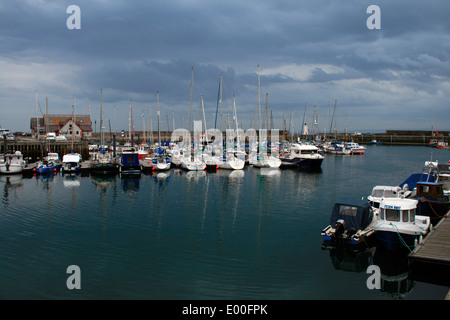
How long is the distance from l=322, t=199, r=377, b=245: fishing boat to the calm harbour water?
1019mm

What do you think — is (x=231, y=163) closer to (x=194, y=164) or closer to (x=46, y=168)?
→ (x=194, y=164)

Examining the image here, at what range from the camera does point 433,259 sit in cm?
1639

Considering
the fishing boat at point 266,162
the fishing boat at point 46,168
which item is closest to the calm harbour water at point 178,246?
the fishing boat at point 46,168

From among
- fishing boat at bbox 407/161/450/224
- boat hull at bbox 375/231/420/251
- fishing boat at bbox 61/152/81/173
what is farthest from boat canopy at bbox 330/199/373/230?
fishing boat at bbox 61/152/81/173

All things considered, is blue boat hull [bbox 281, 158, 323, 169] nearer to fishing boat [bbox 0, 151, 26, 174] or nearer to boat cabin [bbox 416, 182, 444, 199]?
boat cabin [bbox 416, 182, 444, 199]

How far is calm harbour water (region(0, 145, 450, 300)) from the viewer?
16266mm

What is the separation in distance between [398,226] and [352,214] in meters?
3.00

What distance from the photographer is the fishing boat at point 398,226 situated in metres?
20.1

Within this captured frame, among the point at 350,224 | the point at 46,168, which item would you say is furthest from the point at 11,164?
the point at 350,224

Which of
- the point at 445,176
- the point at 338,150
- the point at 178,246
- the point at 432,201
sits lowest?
the point at 178,246

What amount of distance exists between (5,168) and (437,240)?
2281 inches

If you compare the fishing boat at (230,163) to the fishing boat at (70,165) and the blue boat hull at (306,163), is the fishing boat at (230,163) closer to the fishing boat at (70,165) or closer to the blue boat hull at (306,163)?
the blue boat hull at (306,163)
